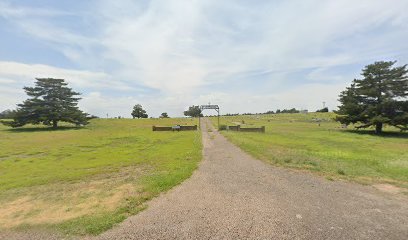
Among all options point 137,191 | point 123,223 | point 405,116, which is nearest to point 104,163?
point 137,191

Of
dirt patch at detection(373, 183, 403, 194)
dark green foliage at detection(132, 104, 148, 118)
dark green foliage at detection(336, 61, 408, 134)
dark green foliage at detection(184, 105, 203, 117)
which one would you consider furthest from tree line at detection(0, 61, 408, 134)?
dark green foliage at detection(184, 105, 203, 117)

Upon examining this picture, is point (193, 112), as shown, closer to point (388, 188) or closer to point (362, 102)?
point (362, 102)

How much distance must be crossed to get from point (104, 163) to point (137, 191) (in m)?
9.07

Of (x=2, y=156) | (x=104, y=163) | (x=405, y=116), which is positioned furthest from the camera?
(x=405, y=116)

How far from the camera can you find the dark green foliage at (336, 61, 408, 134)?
43688 millimetres

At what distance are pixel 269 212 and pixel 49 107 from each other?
6325 cm

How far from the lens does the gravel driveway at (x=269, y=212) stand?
7.04m

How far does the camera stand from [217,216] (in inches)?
323

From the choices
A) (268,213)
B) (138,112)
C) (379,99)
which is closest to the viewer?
(268,213)

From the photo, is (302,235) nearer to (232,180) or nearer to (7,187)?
(232,180)

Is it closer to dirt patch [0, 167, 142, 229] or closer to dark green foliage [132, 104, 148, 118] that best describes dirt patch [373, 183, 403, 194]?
dirt patch [0, 167, 142, 229]

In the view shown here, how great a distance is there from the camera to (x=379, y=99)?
151 feet

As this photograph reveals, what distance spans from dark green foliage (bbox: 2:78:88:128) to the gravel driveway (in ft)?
186

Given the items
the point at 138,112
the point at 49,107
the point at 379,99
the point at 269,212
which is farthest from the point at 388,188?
the point at 138,112
